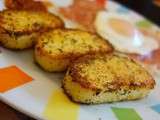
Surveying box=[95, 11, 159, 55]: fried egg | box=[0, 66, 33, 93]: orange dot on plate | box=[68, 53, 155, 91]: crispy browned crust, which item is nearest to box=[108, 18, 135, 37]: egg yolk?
box=[95, 11, 159, 55]: fried egg

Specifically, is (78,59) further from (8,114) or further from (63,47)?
(8,114)

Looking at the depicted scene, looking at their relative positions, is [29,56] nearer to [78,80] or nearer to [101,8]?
[78,80]

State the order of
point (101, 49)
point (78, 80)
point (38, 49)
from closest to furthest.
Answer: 1. point (78, 80)
2. point (38, 49)
3. point (101, 49)

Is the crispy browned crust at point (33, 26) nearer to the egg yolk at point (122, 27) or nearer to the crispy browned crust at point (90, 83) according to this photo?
the crispy browned crust at point (90, 83)

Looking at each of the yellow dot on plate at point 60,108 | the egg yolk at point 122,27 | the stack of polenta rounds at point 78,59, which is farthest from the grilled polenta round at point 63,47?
the egg yolk at point 122,27

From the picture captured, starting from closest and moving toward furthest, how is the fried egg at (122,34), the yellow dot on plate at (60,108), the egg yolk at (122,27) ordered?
the yellow dot on plate at (60,108) < the fried egg at (122,34) < the egg yolk at (122,27)

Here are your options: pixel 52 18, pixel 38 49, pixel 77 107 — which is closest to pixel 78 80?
pixel 77 107

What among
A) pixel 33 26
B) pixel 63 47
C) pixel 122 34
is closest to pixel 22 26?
pixel 33 26
